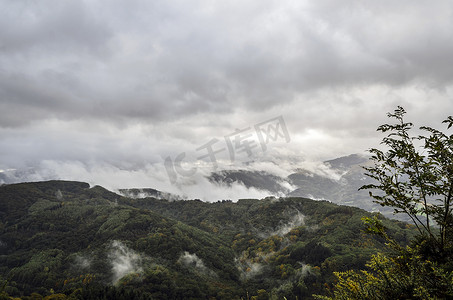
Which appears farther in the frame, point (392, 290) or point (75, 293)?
point (75, 293)

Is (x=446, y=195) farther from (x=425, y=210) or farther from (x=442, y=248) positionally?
(x=442, y=248)

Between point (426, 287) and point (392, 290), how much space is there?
77.0 inches

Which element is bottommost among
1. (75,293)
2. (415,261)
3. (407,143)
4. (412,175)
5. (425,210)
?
(75,293)

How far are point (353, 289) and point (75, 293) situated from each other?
243052mm

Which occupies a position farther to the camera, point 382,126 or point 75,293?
point 75,293

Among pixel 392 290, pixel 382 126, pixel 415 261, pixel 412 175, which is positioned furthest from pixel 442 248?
pixel 382 126

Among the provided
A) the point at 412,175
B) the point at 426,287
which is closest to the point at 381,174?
the point at 412,175

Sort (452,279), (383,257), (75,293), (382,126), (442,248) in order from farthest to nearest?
(75,293)
(383,257)
(382,126)
(442,248)
(452,279)

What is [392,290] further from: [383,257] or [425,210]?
[425,210]

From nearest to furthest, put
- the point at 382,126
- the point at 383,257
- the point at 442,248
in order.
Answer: the point at 442,248, the point at 382,126, the point at 383,257

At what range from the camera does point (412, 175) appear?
13.2m

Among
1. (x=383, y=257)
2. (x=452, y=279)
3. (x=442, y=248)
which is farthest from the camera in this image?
(x=383, y=257)

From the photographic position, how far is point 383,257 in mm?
16938

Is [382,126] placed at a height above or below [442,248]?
above
